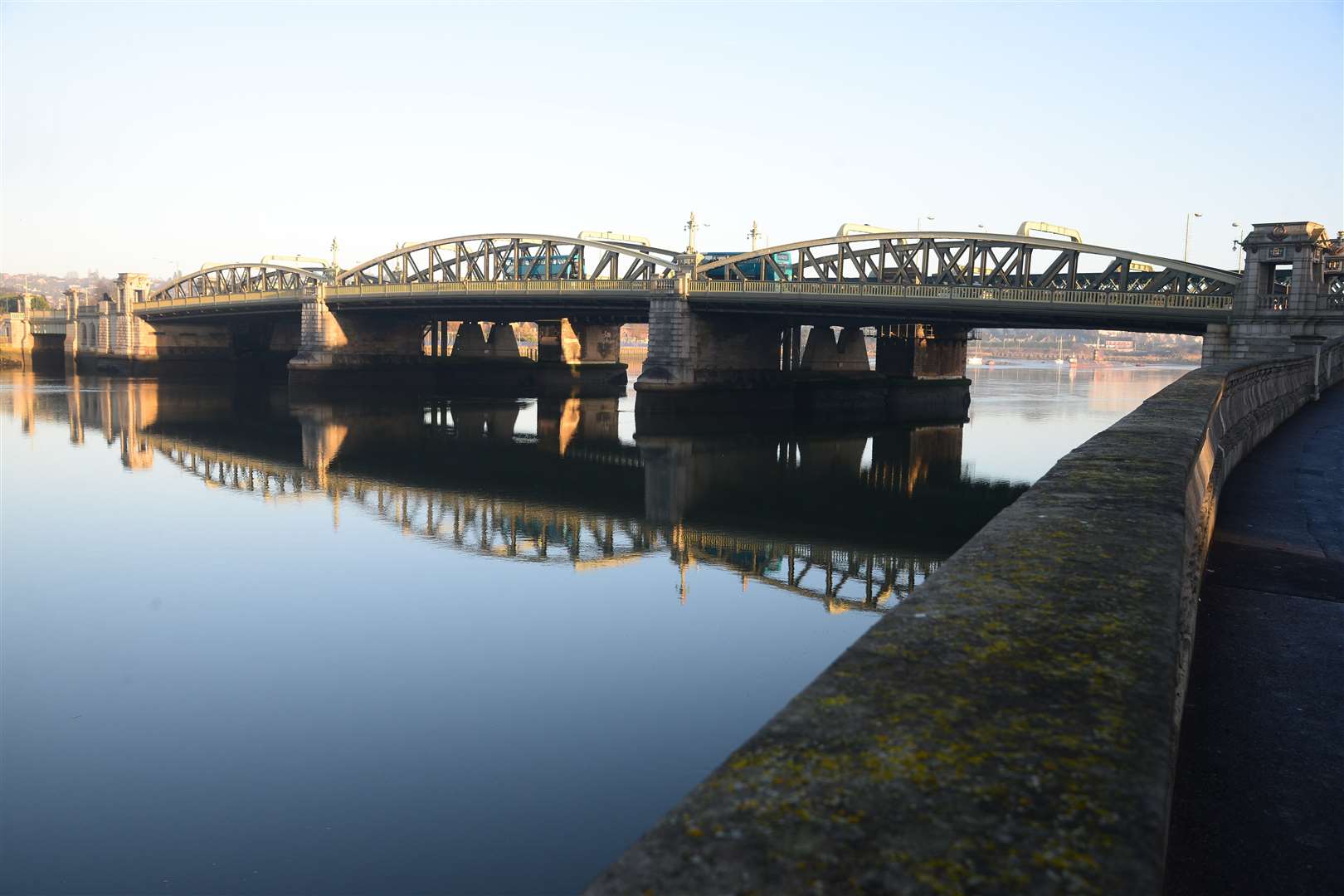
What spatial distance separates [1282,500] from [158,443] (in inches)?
1717

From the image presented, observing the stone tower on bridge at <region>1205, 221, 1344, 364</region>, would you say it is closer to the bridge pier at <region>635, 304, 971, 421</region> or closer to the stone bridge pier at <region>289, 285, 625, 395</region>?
the bridge pier at <region>635, 304, 971, 421</region>

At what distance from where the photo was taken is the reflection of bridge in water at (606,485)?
24.1 m

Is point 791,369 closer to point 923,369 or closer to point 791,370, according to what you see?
point 791,370

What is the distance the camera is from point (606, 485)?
36156mm

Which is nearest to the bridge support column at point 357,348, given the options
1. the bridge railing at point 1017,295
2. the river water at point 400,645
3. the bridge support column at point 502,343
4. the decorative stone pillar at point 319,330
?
the decorative stone pillar at point 319,330

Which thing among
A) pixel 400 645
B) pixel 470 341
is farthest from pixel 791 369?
pixel 400 645

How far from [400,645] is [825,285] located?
1804 inches

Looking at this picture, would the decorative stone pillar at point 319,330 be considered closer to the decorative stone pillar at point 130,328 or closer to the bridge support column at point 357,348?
Answer: the bridge support column at point 357,348

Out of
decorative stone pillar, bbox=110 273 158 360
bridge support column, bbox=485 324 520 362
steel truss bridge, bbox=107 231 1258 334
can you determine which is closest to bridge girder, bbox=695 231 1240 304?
steel truss bridge, bbox=107 231 1258 334

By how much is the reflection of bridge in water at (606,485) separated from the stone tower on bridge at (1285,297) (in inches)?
554

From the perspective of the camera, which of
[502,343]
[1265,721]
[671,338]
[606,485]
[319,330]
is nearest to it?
[1265,721]

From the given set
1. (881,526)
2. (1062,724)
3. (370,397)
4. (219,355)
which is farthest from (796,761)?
(219,355)

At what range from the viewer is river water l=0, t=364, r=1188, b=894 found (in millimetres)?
9547

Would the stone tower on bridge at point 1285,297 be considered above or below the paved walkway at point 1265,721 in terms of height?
above
